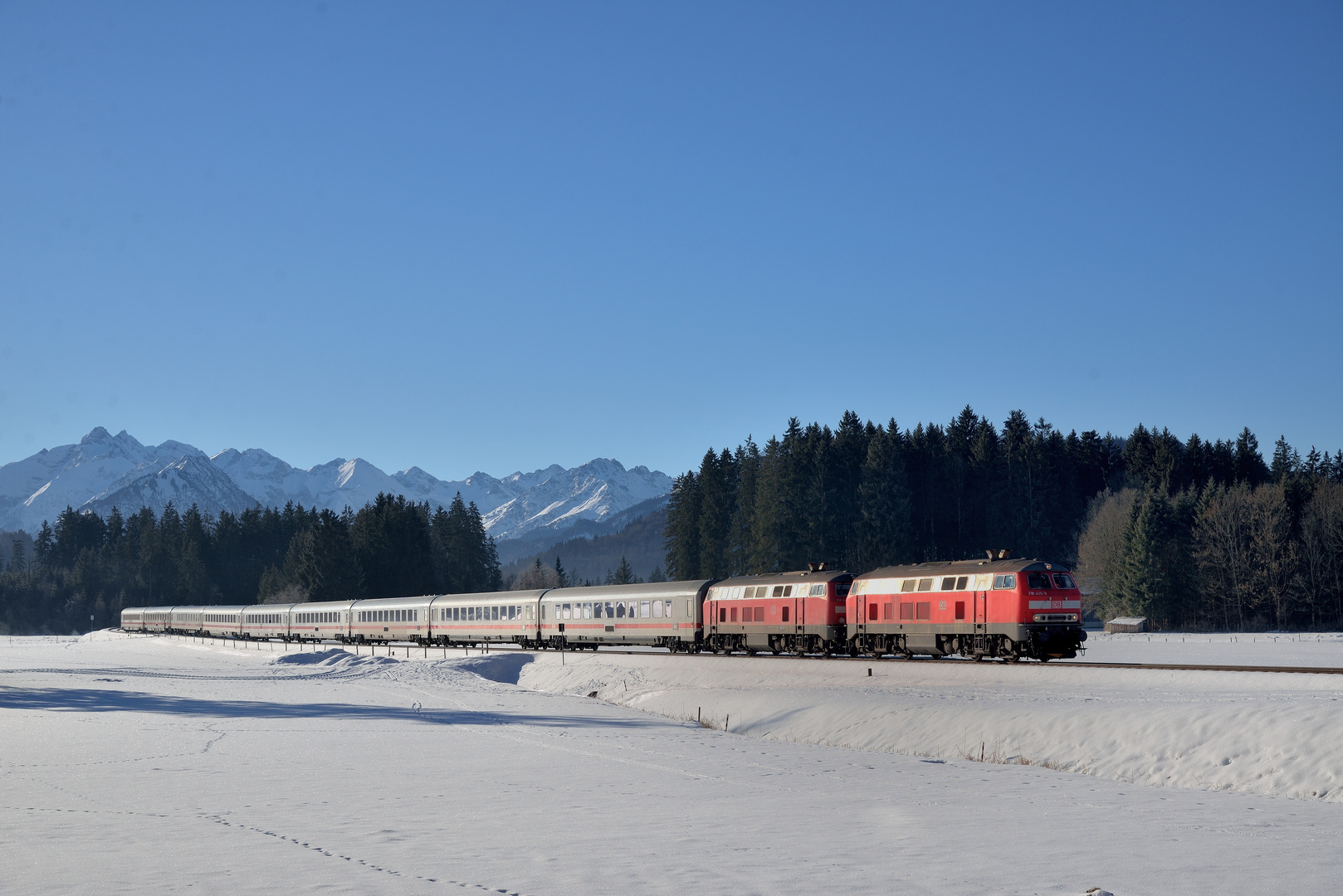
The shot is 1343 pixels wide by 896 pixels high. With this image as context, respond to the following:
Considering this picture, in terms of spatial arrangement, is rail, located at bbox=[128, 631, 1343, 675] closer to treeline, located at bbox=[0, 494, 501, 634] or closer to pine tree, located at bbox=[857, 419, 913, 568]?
treeline, located at bbox=[0, 494, 501, 634]

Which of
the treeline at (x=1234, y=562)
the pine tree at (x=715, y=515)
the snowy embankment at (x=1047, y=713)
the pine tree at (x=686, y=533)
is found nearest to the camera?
the snowy embankment at (x=1047, y=713)

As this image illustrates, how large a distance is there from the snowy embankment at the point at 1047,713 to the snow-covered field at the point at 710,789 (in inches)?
3.5

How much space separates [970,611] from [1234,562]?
210 ft

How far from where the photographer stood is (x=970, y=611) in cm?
4000

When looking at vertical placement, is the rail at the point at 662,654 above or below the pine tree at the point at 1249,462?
below

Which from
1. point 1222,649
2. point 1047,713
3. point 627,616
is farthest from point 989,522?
point 1047,713

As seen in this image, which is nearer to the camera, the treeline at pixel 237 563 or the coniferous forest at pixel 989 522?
the coniferous forest at pixel 989 522

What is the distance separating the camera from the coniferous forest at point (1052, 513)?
93250 millimetres

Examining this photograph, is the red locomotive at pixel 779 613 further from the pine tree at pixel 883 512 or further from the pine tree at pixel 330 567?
the pine tree at pixel 330 567

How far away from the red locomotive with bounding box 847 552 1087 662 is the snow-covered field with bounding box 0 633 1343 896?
104 inches

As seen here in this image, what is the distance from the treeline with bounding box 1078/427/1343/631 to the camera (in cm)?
9200

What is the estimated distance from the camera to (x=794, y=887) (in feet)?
37.0

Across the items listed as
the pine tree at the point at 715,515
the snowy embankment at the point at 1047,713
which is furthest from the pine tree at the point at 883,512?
the snowy embankment at the point at 1047,713

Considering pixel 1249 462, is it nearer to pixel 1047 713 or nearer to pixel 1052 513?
pixel 1052 513
